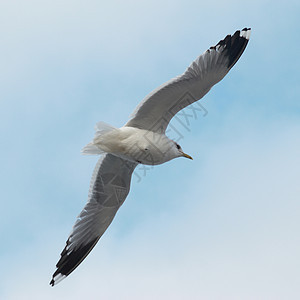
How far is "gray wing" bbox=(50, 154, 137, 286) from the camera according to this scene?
8.13 metres

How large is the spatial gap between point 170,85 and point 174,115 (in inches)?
21.2

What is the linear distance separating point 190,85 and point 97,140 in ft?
4.66

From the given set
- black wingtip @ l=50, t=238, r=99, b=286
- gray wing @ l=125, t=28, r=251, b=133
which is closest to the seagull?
gray wing @ l=125, t=28, r=251, b=133

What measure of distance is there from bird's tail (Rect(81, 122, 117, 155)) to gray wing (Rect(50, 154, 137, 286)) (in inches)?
27.1

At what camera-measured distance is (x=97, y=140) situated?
7.27 meters

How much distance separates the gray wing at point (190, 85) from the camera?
23.0 ft

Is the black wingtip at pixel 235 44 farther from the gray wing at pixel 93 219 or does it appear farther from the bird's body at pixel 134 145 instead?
the gray wing at pixel 93 219

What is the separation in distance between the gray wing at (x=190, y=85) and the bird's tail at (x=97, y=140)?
0.35 m

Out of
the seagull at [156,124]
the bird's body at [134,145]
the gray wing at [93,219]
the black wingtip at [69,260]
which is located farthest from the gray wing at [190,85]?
the black wingtip at [69,260]

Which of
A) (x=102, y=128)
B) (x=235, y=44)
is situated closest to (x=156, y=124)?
(x=102, y=128)

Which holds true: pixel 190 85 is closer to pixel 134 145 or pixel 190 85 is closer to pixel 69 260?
pixel 134 145

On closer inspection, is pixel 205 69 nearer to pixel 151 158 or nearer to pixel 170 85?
Result: pixel 170 85

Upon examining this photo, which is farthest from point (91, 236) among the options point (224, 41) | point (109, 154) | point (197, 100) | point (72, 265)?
point (224, 41)

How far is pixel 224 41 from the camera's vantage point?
24.0ft
